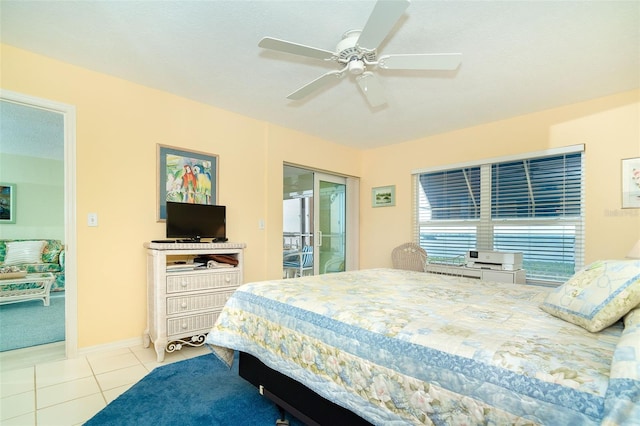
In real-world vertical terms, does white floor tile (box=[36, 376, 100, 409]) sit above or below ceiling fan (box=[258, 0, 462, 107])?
below

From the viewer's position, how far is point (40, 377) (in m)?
2.27

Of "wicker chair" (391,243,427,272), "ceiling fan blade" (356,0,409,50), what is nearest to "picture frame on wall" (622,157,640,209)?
"wicker chair" (391,243,427,272)

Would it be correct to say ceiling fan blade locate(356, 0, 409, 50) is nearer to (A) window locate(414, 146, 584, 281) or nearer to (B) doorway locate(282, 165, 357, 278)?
(A) window locate(414, 146, 584, 281)

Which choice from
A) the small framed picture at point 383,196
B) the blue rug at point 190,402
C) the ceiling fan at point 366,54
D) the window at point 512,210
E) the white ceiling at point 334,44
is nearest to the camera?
the ceiling fan at point 366,54

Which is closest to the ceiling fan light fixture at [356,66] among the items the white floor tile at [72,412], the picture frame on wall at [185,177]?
the picture frame on wall at [185,177]

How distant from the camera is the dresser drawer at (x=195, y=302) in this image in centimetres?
263

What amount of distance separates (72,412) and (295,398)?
1.40 metres

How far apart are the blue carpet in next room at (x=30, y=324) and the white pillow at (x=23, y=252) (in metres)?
0.83

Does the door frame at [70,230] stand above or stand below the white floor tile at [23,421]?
above

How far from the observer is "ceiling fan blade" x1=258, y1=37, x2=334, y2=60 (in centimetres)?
172

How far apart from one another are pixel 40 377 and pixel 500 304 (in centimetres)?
310

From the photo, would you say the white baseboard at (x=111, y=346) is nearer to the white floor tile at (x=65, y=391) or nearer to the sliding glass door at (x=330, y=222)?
the white floor tile at (x=65, y=391)

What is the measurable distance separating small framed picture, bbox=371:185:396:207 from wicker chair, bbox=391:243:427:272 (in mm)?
725

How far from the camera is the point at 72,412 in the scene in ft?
6.09
